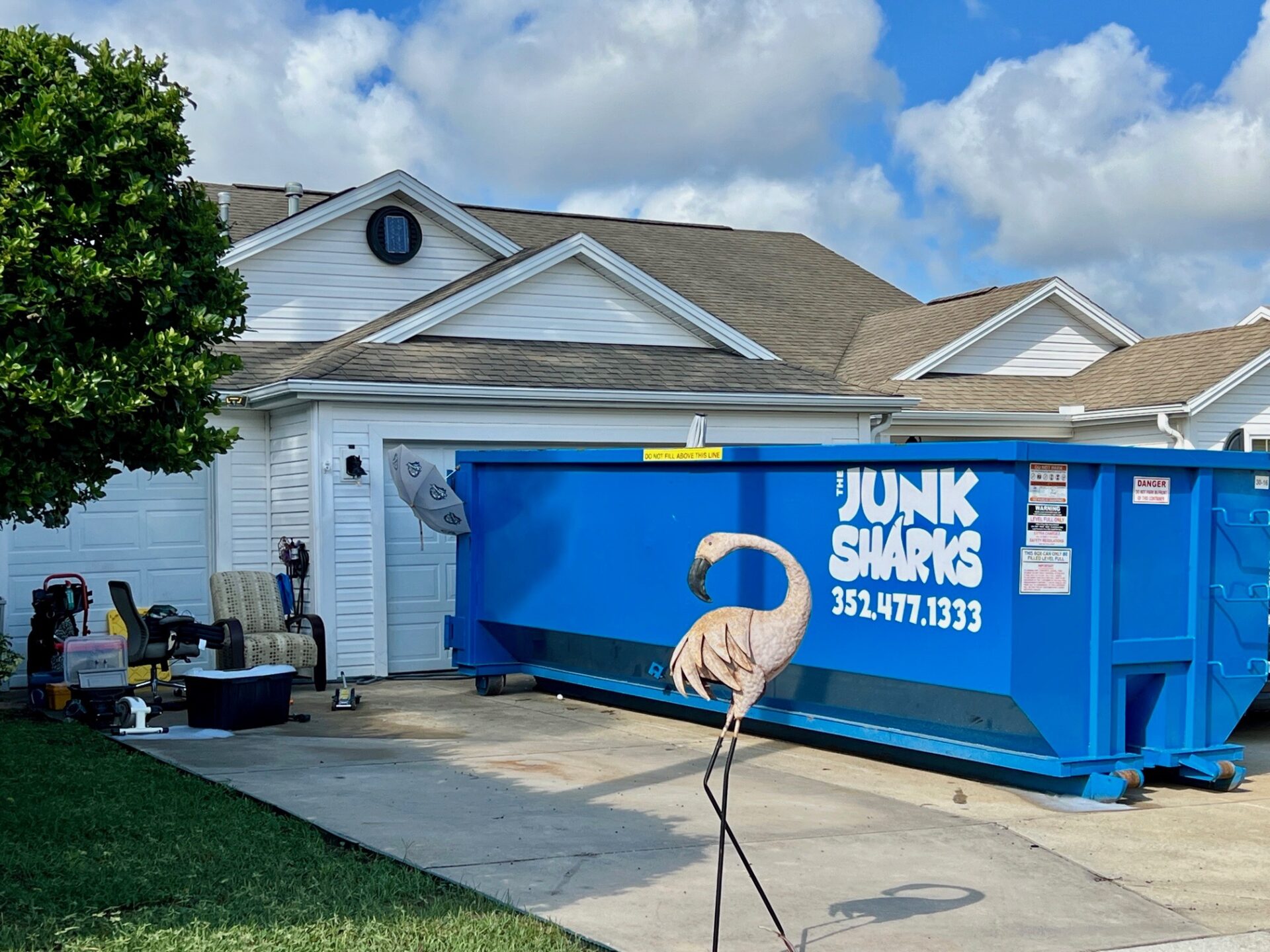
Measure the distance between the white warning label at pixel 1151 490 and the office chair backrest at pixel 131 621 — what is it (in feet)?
26.6

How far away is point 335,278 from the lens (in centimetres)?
1742

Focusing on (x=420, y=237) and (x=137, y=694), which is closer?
(x=137, y=694)

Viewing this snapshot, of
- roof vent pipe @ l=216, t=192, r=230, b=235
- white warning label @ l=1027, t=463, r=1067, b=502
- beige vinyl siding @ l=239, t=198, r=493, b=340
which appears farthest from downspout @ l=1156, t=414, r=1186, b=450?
roof vent pipe @ l=216, t=192, r=230, b=235

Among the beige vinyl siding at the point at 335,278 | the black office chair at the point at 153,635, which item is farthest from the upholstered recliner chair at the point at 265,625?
the beige vinyl siding at the point at 335,278

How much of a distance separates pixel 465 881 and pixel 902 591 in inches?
153

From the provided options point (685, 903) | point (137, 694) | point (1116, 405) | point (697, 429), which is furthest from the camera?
point (1116, 405)

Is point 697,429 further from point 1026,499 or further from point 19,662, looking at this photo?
point 19,662

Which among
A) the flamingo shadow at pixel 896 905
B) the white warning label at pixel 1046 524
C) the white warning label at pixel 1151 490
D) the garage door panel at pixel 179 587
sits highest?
the white warning label at pixel 1151 490

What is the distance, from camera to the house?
14672mm

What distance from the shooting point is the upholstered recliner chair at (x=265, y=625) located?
43.7 feet

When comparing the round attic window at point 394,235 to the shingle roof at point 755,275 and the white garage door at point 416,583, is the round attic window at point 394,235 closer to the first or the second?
the shingle roof at point 755,275

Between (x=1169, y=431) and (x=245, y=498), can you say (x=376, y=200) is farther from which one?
(x=1169, y=431)

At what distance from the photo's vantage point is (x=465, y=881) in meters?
6.56

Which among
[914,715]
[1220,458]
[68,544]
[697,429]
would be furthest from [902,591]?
[68,544]
